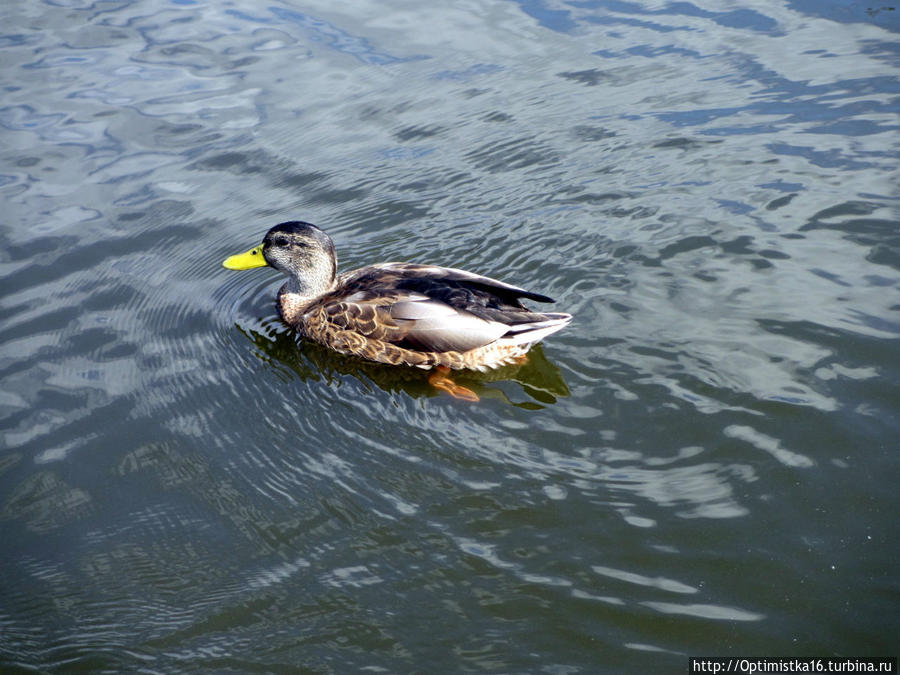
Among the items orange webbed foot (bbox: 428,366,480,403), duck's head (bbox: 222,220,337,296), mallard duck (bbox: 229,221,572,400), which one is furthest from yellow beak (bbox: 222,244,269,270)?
orange webbed foot (bbox: 428,366,480,403)

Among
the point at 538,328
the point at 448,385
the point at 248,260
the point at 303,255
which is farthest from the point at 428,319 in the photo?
the point at 248,260

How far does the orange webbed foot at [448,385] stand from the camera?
575 cm

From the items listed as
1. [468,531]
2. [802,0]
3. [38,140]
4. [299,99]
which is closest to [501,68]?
[299,99]

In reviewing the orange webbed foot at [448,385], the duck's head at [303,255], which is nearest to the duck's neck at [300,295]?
the duck's head at [303,255]

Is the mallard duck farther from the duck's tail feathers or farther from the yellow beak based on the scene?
the yellow beak

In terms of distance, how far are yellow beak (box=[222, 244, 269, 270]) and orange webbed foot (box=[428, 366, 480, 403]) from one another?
1894mm

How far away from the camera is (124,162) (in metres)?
8.90

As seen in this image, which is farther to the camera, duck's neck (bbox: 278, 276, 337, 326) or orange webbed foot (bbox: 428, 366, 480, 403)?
duck's neck (bbox: 278, 276, 337, 326)

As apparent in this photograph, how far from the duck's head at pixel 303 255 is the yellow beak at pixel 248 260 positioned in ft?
0.35

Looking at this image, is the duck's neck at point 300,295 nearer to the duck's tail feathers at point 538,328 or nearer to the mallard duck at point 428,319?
the mallard duck at point 428,319

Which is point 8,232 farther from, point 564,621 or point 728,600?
point 728,600

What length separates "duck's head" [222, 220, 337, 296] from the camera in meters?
6.76

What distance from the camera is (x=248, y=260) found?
705 centimetres

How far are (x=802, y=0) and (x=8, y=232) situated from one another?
9.30m
